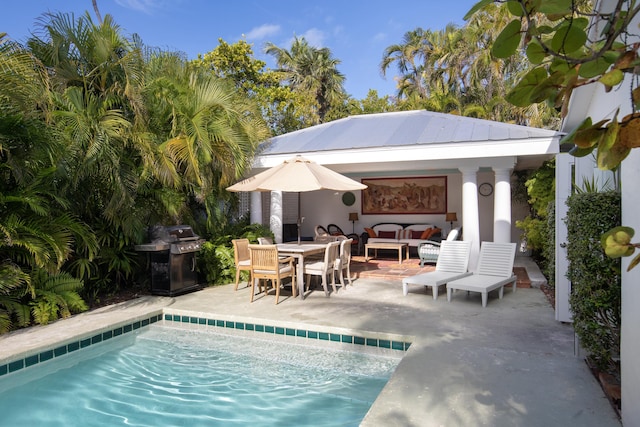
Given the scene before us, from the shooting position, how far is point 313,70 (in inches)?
1055

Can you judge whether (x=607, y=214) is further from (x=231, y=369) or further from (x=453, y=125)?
(x=453, y=125)

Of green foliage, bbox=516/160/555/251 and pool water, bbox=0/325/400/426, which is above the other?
green foliage, bbox=516/160/555/251

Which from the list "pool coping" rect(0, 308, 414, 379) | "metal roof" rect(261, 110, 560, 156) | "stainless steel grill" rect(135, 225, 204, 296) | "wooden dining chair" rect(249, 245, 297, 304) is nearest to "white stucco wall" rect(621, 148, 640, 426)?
"pool coping" rect(0, 308, 414, 379)

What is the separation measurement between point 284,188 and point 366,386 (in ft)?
13.9

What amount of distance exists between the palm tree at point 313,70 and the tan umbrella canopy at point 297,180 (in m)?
18.2

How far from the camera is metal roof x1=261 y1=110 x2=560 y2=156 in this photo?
9.91 metres

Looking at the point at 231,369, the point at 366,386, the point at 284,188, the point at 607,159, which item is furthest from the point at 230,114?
the point at 607,159

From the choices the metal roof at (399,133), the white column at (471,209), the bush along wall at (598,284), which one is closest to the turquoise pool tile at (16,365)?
the bush along wall at (598,284)

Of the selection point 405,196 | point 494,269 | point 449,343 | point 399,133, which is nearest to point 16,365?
point 449,343

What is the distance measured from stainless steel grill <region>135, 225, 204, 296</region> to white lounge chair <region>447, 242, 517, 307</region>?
16.6 feet

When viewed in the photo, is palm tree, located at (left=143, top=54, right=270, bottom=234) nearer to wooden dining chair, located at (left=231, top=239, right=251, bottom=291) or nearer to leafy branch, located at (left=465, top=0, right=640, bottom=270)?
wooden dining chair, located at (left=231, top=239, right=251, bottom=291)

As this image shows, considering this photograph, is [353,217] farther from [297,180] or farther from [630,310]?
[630,310]

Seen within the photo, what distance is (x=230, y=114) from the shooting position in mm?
9211

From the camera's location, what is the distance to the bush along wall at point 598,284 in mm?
3934
